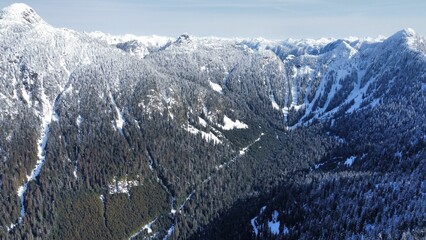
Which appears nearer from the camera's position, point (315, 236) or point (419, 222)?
point (419, 222)

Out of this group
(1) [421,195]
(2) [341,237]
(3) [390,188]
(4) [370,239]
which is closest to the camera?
(4) [370,239]

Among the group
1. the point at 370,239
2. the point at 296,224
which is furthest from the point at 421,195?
the point at 296,224

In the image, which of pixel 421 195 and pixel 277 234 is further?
pixel 277 234

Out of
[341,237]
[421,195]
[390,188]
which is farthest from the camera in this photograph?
[390,188]

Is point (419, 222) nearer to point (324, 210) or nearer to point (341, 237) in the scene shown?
point (341, 237)

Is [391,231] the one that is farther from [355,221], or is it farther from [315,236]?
[315,236]

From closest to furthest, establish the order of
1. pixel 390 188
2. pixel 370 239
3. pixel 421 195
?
pixel 370 239, pixel 421 195, pixel 390 188

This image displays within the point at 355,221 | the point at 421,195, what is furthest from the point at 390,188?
the point at 355,221

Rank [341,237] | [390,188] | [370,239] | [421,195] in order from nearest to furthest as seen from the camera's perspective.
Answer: [370,239] < [341,237] < [421,195] < [390,188]
